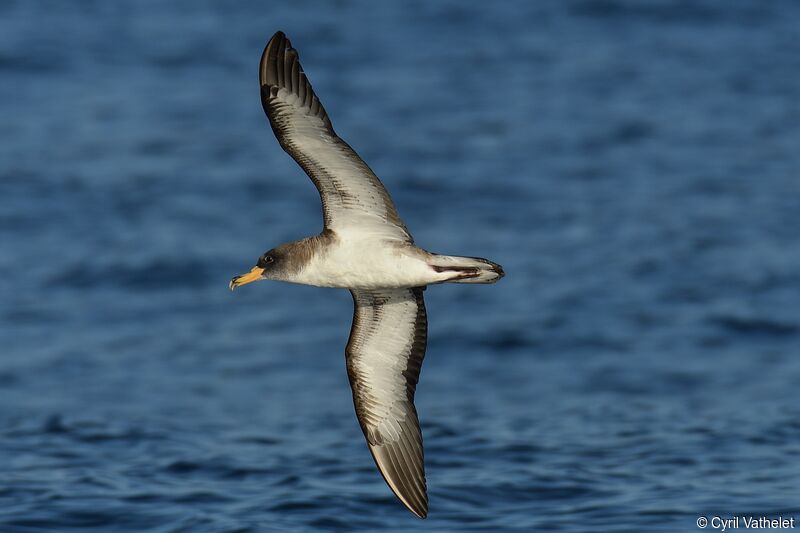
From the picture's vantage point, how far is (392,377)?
10906mm

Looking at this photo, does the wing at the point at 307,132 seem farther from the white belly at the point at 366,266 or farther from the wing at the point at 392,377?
the wing at the point at 392,377

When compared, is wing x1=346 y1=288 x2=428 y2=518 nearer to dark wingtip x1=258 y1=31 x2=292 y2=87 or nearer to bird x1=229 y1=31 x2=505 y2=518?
bird x1=229 y1=31 x2=505 y2=518

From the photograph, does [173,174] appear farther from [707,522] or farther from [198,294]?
[707,522]

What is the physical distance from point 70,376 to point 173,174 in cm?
822

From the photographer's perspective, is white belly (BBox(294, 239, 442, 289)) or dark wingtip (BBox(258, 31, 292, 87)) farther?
white belly (BBox(294, 239, 442, 289))

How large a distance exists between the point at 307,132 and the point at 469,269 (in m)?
1.46

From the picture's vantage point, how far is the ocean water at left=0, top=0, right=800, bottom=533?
12734mm

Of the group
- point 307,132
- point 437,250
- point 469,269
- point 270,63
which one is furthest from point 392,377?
point 437,250

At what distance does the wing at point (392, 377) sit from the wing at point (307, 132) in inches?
43.8

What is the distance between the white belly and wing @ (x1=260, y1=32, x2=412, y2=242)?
0.34 metres

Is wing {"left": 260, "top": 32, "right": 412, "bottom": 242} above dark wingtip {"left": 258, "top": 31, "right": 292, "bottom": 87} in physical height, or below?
below

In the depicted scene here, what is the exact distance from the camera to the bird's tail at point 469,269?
361 inches

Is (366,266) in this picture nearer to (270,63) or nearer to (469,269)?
(469,269)

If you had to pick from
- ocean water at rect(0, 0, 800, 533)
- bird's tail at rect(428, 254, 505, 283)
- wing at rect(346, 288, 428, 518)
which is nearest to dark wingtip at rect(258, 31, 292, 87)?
bird's tail at rect(428, 254, 505, 283)
